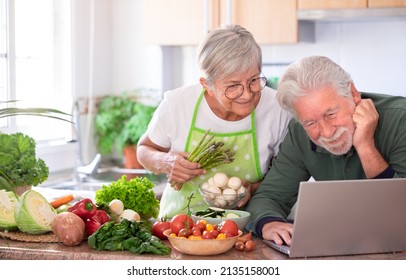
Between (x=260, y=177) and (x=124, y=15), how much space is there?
7.84ft

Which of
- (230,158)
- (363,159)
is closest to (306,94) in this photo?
(363,159)

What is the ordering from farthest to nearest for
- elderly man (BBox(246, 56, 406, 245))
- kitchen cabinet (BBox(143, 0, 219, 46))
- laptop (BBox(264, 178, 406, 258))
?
kitchen cabinet (BBox(143, 0, 219, 46)), elderly man (BBox(246, 56, 406, 245)), laptop (BBox(264, 178, 406, 258))

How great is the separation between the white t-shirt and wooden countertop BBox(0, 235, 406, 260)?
0.56m

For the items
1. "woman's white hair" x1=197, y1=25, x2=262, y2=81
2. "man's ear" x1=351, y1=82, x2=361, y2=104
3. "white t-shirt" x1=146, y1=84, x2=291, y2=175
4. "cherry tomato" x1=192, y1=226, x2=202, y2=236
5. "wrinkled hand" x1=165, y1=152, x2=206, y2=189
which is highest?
"woman's white hair" x1=197, y1=25, x2=262, y2=81

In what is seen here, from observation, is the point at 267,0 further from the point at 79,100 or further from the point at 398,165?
the point at 398,165

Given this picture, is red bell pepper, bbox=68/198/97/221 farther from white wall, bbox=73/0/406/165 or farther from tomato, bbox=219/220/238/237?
white wall, bbox=73/0/406/165

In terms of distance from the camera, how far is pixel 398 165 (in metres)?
2.25

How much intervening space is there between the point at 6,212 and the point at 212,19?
2257mm

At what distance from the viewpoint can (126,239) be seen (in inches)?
81.7

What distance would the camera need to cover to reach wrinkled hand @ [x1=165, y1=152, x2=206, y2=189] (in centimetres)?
253

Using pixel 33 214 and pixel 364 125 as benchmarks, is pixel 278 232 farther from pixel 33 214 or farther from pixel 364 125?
pixel 33 214

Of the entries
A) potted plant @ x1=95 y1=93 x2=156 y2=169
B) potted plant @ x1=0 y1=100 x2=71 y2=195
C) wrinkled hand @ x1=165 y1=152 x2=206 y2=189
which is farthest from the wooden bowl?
potted plant @ x1=95 y1=93 x2=156 y2=169

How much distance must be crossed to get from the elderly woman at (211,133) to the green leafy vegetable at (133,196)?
139mm

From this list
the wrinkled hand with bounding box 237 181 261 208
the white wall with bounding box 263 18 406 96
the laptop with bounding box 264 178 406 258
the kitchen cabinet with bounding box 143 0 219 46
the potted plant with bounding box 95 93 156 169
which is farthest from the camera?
the potted plant with bounding box 95 93 156 169
